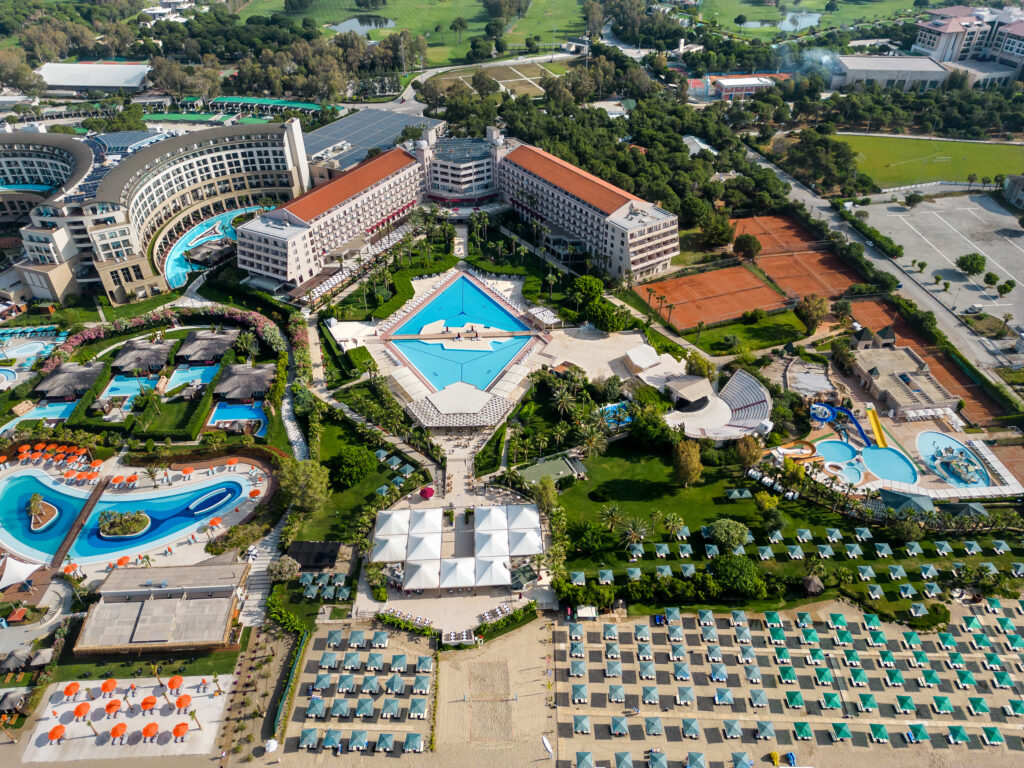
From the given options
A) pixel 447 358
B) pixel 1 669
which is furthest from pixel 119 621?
pixel 447 358

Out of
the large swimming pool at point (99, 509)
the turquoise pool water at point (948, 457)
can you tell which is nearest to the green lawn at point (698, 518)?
the turquoise pool water at point (948, 457)

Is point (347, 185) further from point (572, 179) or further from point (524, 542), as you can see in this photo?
point (524, 542)

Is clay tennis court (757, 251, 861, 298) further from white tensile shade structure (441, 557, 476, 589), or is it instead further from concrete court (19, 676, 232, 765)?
concrete court (19, 676, 232, 765)

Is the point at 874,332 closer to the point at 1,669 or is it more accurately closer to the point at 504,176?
the point at 504,176

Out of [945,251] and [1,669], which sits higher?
[945,251]

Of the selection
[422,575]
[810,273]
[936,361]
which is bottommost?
[422,575]

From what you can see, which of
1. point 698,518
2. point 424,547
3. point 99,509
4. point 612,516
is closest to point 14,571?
point 99,509

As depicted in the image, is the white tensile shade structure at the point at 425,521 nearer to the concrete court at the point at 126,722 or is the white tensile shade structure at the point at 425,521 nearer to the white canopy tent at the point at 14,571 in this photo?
the concrete court at the point at 126,722
